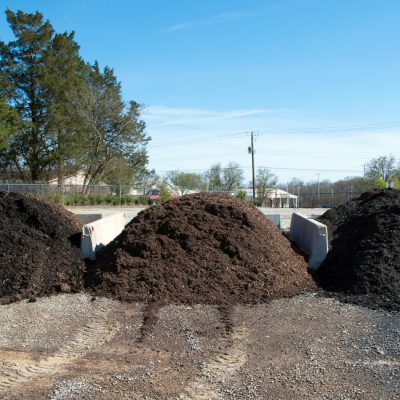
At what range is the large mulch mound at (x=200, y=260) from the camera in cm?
719

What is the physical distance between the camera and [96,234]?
9.58 metres

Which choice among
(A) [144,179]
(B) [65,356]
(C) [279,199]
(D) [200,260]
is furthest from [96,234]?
(C) [279,199]

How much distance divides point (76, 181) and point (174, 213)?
45698 mm

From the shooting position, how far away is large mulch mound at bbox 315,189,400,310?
23.3ft

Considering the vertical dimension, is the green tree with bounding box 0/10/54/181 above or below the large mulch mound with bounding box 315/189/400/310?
above

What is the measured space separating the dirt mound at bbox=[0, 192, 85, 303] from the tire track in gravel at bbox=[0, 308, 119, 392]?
1.62 metres

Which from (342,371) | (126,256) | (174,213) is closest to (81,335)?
(126,256)

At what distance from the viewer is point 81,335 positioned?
18.5 ft

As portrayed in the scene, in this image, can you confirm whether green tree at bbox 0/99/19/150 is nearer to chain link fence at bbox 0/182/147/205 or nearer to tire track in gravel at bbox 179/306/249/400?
chain link fence at bbox 0/182/147/205

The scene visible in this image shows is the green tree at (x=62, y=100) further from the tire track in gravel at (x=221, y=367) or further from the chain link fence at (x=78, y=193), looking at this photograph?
the tire track in gravel at (x=221, y=367)

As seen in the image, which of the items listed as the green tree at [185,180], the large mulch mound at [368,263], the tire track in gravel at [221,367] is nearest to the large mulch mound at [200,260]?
the large mulch mound at [368,263]

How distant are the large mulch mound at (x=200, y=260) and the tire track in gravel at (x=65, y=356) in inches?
40.0

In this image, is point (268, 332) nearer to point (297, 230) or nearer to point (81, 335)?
point (81, 335)

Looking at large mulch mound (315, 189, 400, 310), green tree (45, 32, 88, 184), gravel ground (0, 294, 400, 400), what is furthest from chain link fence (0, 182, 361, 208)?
gravel ground (0, 294, 400, 400)
